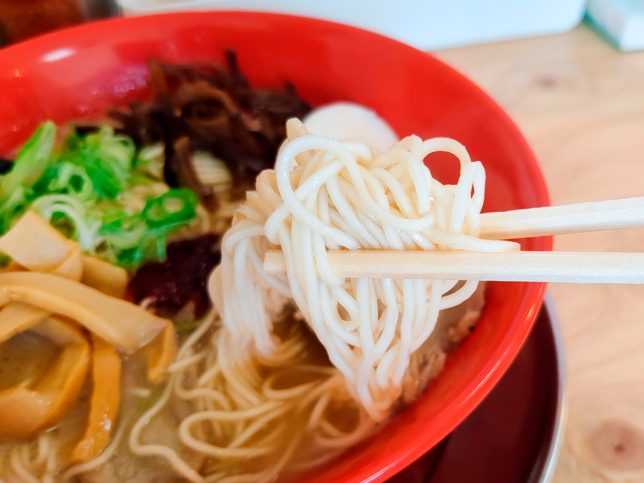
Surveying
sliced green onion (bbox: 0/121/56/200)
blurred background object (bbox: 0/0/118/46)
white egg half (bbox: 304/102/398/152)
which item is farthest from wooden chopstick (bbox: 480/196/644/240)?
blurred background object (bbox: 0/0/118/46)

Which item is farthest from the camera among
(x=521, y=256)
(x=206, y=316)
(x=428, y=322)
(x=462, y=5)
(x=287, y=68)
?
(x=462, y=5)

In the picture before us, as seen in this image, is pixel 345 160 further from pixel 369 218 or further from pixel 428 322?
pixel 428 322

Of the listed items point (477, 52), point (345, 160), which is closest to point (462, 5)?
point (477, 52)

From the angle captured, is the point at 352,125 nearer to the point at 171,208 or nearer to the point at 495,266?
the point at 171,208

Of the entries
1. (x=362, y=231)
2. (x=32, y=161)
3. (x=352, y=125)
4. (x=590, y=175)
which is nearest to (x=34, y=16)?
(x=32, y=161)

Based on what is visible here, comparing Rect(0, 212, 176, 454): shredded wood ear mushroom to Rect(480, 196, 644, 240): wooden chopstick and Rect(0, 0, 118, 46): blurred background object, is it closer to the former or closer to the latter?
Rect(480, 196, 644, 240): wooden chopstick

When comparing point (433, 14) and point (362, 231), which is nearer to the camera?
point (362, 231)
